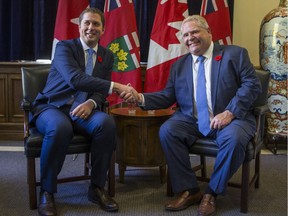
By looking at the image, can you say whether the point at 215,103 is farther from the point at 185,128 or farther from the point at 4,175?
the point at 4,175

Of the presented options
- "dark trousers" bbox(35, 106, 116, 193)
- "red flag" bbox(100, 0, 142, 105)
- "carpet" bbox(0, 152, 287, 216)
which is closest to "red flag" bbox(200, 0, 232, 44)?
"red flag" bbox(100, 0, 142, 105)

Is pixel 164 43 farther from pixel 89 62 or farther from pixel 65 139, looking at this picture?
pixel 65 139

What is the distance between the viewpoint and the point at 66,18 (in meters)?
3.59

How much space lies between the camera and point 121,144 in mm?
2713

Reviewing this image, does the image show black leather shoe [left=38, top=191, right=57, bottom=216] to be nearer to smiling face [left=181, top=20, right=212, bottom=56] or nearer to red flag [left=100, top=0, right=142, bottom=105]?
smiling face [left=181, top=20, right=212, bottom=56]

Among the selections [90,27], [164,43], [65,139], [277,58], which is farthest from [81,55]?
[277,58]

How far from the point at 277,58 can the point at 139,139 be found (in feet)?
5.42

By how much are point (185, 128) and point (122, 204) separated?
24.6 inches

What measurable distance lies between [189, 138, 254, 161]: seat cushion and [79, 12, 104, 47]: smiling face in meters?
0.96

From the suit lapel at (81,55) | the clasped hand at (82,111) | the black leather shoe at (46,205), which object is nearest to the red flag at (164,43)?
A: the suit lapel at (81,55)

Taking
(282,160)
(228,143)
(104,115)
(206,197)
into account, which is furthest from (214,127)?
(282,160)

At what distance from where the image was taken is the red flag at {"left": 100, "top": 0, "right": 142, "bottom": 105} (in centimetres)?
348

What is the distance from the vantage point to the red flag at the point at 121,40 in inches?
137

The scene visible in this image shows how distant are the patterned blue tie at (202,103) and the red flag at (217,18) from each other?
1.20 m
